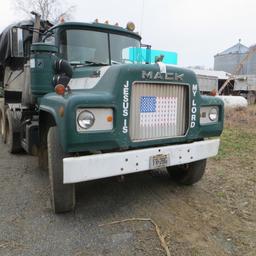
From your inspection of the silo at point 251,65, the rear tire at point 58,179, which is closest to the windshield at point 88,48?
the rear tire at point 58,179

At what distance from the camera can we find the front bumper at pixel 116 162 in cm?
334

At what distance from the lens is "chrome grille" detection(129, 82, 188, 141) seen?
3.81 m

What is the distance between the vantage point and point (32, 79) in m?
5.03

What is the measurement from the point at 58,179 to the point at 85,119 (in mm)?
841

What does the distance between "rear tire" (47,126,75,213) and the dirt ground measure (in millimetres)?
211

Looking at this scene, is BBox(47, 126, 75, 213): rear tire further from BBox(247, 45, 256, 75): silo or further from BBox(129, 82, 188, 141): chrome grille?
BBox(247, 45, 256, 75): silo

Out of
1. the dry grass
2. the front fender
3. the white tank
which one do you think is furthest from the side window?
the white tank

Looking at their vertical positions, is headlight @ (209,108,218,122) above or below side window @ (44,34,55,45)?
below

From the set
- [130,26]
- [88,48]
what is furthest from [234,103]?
[88,48]

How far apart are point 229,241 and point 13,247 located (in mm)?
2216

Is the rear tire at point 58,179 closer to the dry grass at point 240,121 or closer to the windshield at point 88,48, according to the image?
the windshield at point 88,48

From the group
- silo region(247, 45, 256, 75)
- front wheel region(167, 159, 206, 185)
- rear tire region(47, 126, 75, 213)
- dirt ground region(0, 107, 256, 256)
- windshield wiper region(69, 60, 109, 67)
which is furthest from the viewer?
silo region(247, 45, 256, 75)

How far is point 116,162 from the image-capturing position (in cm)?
353

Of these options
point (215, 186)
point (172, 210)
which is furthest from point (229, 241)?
point (215, 186)
